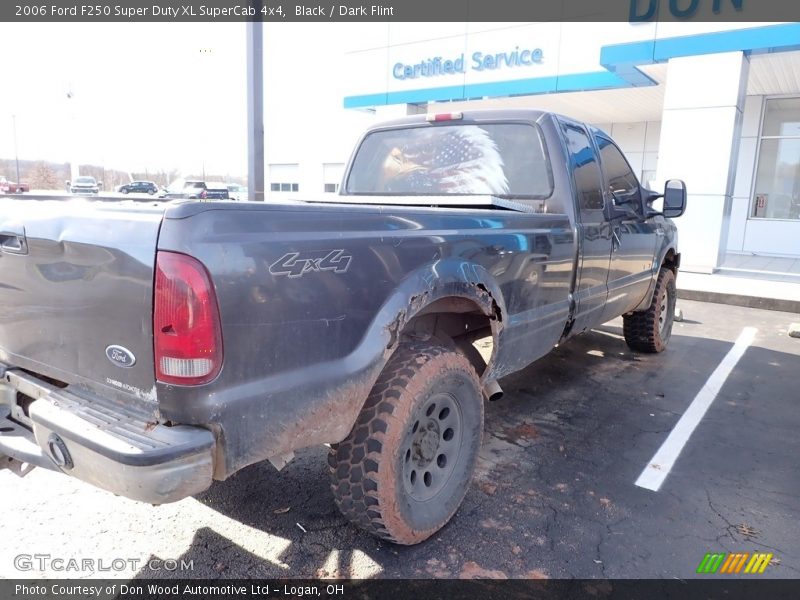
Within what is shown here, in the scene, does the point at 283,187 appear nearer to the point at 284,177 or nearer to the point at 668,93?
the point at 284,177

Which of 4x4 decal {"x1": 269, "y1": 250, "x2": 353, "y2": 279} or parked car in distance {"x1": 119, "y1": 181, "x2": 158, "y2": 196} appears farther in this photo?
parked car in distance {"x1": 119, "y1": 181, "x2": 158, "y2": 196}

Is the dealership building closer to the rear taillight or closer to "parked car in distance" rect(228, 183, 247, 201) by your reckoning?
"parked car in distance" rect(228, 183, 247, 201)

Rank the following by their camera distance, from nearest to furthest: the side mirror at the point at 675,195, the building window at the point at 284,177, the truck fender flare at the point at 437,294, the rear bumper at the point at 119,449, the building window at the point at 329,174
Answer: the rear bumper at the point at 119,449 < the truck fender flare at the point at 437,294 < the side mirror at the point at 675,195 < the building window at the point at 329,174 < the building window at the point at 284,177

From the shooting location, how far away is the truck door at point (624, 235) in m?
4.43

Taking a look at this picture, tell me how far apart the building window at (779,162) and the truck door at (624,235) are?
1140 cm

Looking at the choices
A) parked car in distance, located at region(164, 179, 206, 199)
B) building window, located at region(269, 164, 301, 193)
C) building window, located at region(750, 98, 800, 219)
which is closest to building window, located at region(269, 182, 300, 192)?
building window, located at region(269, 164, 301, 193)

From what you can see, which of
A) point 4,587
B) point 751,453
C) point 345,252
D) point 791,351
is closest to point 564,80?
point 791,351

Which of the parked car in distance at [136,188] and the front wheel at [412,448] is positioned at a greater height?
the parked car in distance at [136,188]

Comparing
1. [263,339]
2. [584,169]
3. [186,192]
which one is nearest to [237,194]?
[186,192]

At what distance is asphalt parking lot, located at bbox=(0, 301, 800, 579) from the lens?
253 cm

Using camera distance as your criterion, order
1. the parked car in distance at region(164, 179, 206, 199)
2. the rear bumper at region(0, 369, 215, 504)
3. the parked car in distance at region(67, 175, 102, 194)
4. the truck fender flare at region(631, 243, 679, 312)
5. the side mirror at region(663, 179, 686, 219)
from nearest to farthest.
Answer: the rear bumper at region(0, 369, 215, 504) < the parked car in distance at region(164, 179, 206, 199) < the side mirror at region(663, 179, 686, 219) < the truck fender flare at region(631, 243, 679, 312) < the parked car in distance at region(67, 175, 102, 194)

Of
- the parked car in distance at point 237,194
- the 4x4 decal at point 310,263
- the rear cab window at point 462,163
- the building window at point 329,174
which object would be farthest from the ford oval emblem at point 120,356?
the building window at point 329,174

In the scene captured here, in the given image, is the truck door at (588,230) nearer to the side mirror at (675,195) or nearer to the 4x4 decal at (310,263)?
the side mirror at (675,195)

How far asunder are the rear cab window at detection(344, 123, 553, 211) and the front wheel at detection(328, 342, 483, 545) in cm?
160
